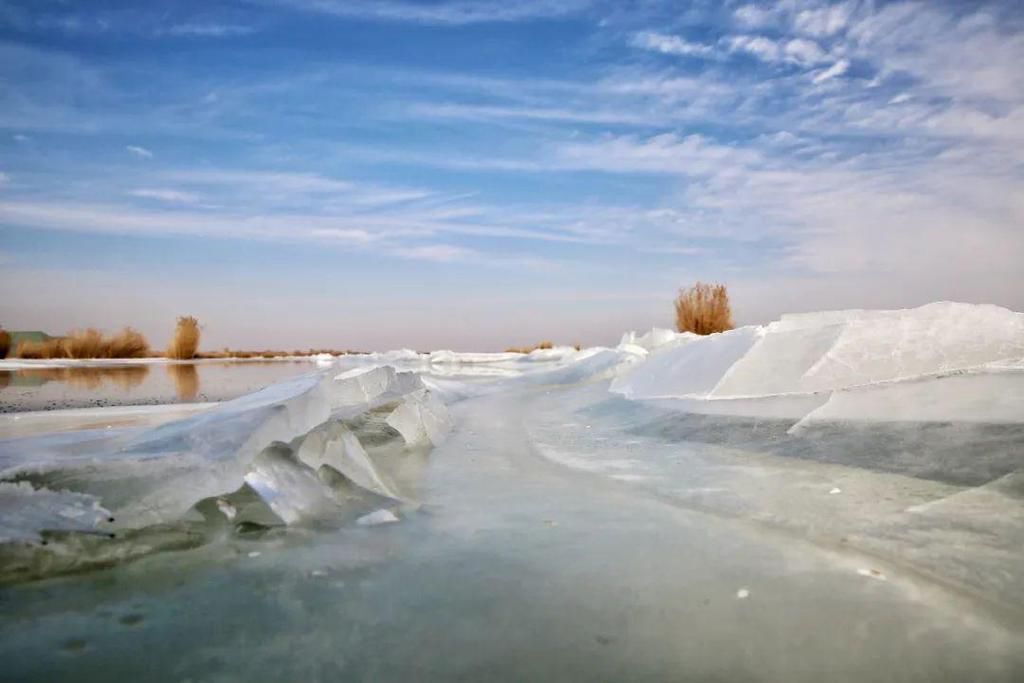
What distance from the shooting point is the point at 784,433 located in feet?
5.60

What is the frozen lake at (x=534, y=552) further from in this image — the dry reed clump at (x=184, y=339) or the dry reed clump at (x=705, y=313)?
the dry reed clump at (x=184, y=339)

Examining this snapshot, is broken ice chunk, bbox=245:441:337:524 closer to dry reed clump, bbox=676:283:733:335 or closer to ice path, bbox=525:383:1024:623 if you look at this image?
ice path, bbox=525:383:1024:623

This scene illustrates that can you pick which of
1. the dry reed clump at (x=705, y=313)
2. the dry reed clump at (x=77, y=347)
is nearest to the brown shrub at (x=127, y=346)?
the dry reed clump at (x=77, y=347)

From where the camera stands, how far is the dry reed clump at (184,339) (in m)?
11.9

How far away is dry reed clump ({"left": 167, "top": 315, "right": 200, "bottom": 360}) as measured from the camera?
11891 millimetres

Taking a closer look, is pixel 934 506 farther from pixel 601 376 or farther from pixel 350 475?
pixel 601 376

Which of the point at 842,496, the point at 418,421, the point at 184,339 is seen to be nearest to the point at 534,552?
the point at 842,496

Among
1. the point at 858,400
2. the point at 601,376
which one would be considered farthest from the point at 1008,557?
the point at 601,376

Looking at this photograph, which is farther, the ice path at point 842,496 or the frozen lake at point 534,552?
the ice path at point 842,496

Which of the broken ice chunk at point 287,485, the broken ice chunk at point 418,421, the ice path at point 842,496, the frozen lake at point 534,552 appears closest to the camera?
the frozen lake at point 534,552

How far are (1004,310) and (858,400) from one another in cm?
63

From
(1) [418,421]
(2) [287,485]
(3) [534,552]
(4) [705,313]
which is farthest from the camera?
(4) [705,313]

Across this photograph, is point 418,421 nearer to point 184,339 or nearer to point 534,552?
point 534,552

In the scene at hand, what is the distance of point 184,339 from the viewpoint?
11.9 m
